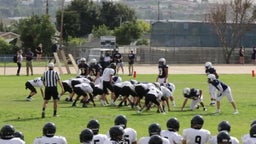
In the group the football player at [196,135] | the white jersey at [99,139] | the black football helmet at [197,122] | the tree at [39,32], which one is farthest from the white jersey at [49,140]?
the tree at [39,32]

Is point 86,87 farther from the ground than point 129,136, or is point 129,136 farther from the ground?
point 129,136

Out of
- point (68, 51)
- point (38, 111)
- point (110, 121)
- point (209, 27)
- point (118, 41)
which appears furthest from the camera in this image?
point (118, 41)

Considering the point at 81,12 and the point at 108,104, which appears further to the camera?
the point at 81,12

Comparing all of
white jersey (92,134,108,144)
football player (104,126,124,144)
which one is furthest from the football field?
football player (104,126,124,144)

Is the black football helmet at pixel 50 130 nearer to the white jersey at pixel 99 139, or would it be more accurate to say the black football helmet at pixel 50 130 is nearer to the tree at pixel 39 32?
the white jersey at pixel 99 139

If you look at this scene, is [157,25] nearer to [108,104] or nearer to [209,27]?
[209,27]

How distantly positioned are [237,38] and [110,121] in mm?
53091

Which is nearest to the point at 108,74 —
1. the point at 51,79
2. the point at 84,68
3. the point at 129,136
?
the point at 84,68

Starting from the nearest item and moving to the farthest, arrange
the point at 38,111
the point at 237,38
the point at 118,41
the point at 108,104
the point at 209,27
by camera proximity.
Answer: the point at 38,111 → the point at 108,104 → the point at 237,38 → the point at 209,27 → the point at 118,41

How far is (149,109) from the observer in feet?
83.3

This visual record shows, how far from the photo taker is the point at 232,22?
247 ft

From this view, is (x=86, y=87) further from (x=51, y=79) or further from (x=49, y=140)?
(x=49, y=140)

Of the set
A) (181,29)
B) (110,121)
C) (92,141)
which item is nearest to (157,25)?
(181,29)

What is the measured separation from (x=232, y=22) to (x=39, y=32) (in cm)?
Result: 2224
